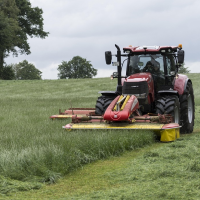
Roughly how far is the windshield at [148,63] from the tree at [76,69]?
68.3 metres

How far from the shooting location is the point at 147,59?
10508mm

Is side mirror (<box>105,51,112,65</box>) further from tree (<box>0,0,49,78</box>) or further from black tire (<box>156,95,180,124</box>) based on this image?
tree (<box>0,0,49,78</box>)

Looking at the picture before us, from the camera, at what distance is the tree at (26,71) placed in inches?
3197

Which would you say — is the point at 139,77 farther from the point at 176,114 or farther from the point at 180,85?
the point at 180,85

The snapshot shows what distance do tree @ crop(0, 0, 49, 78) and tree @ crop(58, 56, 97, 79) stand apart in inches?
1185

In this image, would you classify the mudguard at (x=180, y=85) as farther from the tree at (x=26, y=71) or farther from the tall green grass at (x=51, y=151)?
the tree at (x=26, y=71)

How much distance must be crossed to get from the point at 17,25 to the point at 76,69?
39.5m

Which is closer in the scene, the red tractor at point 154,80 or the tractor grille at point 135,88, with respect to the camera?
the tractor grille at point 135,88

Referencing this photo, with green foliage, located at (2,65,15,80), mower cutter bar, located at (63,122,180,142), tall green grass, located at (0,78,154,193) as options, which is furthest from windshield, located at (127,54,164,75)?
green foliage, located at (2,65,15,80)

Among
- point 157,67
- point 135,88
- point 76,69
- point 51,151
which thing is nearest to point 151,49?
point 157,67

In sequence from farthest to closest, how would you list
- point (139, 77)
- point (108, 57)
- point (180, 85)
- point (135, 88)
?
point (180, 85) → point (108, 57) → point (139, 77) → point (135, 88)

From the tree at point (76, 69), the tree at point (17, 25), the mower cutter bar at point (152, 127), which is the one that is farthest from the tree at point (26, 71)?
the mower cutter bar at point (152, 127)

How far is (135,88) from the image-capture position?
972 cm

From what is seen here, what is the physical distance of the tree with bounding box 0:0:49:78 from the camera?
41062mm
